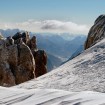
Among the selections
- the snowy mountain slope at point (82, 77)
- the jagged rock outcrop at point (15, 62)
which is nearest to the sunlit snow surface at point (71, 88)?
the snowy mountain slope at point (82, 77)

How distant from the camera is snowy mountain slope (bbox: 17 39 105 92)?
17344 mm

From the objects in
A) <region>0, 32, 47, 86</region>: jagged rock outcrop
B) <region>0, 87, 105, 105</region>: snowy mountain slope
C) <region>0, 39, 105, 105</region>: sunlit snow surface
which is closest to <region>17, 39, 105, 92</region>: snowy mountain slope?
<region>0, 39, 105, 105</region>: sunlit snow surface

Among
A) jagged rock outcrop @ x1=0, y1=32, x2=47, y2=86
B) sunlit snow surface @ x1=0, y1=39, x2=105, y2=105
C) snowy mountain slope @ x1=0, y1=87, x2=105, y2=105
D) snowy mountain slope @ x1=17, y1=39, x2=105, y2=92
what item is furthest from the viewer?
jagged rock outcrop @ x1=0, y1=32, x2=47, y2=86

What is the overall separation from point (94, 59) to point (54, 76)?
3372mm

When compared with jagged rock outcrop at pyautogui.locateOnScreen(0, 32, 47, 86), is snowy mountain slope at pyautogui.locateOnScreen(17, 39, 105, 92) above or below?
below

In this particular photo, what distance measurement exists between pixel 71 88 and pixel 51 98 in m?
4.20

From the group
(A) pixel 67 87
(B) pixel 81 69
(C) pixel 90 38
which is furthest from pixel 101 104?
(C) pixel 90 38

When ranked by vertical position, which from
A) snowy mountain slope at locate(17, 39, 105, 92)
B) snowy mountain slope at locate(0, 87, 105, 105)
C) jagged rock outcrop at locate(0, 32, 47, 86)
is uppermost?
jagged rock outcrop at locate(0, 32, 47, 86)

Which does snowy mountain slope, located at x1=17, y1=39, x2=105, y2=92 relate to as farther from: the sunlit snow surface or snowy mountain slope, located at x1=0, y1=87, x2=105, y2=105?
snowy mountain slope, located at x1=0, y1=87, x2=105, y2=105

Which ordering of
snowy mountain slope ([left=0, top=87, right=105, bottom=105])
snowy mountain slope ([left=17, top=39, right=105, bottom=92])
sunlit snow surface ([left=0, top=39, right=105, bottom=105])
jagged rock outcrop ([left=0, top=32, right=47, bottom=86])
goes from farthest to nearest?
1. jagged rock outcrop ([left=0, top=32, right=47, bottom=86])
2. snowy mountain slope ([left=17, top=39, right=105, bottom=92])
3. sunlit snow surface ([left=0, top=39, right=105, bottom=105])
4. snowy mountain slope ([left=0, top=87, right=105, bottom=105])

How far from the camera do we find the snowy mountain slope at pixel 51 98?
12023 millimetres

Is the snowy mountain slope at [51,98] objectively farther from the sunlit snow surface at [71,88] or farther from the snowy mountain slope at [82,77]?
the snowy mountain slope at [82,77]

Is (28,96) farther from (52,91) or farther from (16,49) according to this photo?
(16,49)

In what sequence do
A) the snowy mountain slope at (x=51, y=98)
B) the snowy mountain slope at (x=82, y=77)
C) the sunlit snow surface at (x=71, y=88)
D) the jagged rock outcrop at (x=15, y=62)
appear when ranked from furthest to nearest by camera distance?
the jagged rock outcrop at (x=15, y=62)
the snowy mountain slope at (x=82, y=77)
the sunlit snow surface at (x=71, y=88)
the snowy mountain slope at (x=51, y=98)
